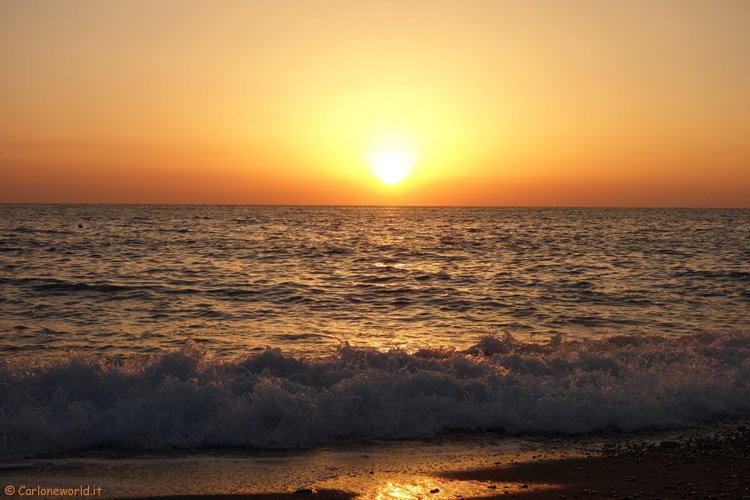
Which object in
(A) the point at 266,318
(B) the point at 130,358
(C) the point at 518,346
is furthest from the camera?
(A) the point at 266,318

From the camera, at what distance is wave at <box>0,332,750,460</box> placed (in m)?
7.95

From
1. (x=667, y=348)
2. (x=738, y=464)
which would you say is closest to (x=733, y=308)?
(x=667, y=348)

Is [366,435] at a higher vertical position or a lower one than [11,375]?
lower

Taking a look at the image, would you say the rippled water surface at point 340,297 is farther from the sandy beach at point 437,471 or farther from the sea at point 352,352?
the sandy beach at point 437,471

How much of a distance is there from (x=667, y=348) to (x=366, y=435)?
304 inches

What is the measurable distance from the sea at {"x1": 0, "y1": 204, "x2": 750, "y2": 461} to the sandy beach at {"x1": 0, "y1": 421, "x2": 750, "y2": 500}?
21.4 inches

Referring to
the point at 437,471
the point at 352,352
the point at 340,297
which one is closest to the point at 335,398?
the point at 352,352

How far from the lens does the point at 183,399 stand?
8594 millimetres

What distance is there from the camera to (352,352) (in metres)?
11.0

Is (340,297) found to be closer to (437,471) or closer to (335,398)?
(335,398)

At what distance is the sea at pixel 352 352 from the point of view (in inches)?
328

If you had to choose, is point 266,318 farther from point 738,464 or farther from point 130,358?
point 738,464

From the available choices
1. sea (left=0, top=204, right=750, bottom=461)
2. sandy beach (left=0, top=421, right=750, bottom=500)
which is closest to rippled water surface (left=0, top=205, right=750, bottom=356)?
sea (left=0, top=204, right=750, bottom=461)

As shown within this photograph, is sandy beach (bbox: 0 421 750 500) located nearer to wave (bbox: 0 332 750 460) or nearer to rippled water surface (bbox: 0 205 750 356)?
wave (bbox: 0 332 750 460)
